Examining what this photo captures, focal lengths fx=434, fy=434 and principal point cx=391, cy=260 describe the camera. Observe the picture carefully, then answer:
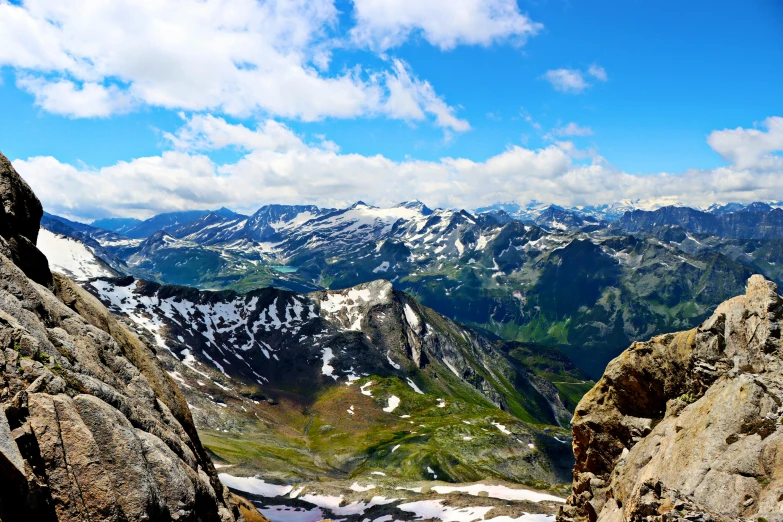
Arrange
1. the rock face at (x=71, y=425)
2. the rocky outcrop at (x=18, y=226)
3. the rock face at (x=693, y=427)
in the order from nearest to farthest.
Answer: the rock face at (x=71, y=425) → the rock face at (x=693, y=427) → the rocky outcrop at (x=18, y=226)

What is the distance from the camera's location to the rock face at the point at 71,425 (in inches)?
528

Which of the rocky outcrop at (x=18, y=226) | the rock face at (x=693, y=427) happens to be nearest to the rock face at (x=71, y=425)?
the rocky outcrop at (x=18, y=226)

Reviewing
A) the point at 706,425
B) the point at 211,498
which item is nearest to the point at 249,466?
the point at 211,498

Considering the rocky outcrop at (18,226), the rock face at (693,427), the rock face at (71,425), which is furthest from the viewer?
the rocky outcrop at (18,226)

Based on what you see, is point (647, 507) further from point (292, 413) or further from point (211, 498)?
point (292, 413)

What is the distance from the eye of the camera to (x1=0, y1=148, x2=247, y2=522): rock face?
1341 centimetres

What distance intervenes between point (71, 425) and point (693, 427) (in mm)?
26444

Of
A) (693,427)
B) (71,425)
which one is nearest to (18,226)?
(71,425)

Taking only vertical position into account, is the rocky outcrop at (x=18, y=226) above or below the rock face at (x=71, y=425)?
above

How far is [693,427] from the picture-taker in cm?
2102

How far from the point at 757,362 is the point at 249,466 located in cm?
10558

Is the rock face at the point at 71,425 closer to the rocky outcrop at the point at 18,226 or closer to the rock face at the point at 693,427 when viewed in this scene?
the rocky outcrop at the point at 18,226

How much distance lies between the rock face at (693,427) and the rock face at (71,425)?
786 inches

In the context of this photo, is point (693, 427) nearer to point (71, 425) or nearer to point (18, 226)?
point (71, 425)
